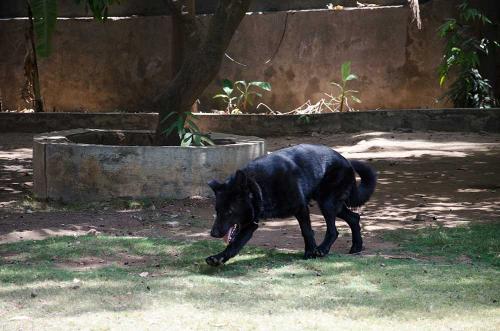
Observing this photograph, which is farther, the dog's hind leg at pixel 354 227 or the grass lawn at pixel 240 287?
the dog's hind leg at pixel 354 227

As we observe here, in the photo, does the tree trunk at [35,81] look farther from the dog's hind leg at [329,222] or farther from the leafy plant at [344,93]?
the dog's hind leg at [329,222]

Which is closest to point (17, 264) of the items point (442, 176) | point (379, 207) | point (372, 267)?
point (372, 267)

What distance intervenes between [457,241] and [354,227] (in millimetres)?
975

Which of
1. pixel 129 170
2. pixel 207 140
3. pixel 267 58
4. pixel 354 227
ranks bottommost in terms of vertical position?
pixel 354 227

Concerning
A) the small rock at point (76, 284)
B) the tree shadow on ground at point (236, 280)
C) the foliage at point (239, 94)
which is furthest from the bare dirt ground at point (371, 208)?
the foliage at point (239, 94)

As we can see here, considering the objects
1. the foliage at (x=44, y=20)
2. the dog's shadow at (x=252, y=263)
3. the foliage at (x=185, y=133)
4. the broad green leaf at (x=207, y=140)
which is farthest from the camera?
the broad green leaf at (x=207, y=140)

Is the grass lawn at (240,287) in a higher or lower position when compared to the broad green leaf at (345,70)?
lower

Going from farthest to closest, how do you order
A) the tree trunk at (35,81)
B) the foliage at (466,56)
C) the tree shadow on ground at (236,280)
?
the tree trunk at (35,81)
the foliage at (466,56)
the tree shadow on ground at (236,280)

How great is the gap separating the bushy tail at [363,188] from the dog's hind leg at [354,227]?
87 mm

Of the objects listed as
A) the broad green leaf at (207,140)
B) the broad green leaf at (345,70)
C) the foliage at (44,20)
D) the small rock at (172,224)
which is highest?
the foliage at (44,20)

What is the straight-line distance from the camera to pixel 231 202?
678 centimetres

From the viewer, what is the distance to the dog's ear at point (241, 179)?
6738 mm

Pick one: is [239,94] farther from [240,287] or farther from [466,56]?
[240,287]

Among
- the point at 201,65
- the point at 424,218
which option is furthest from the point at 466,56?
the point at 424,218
